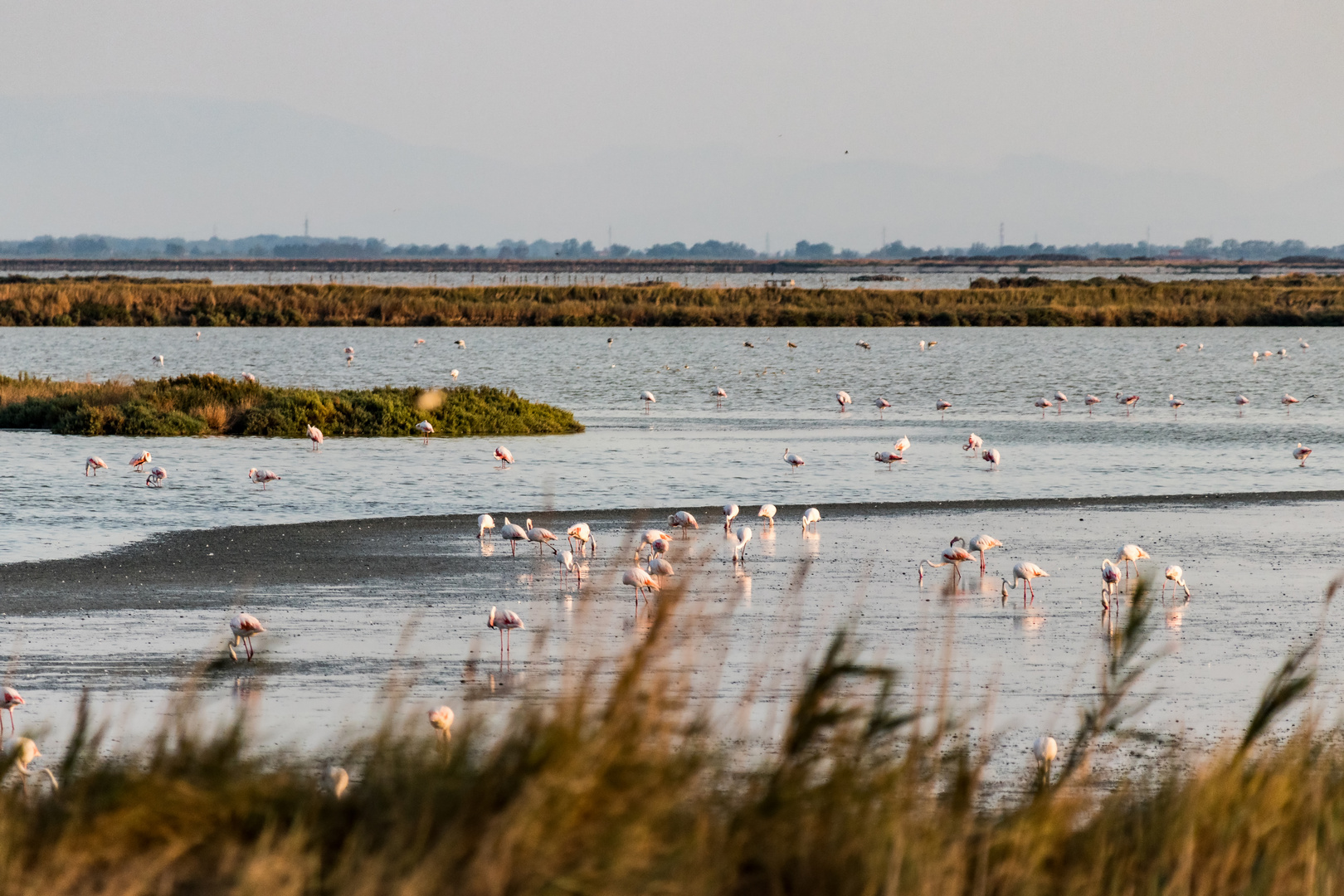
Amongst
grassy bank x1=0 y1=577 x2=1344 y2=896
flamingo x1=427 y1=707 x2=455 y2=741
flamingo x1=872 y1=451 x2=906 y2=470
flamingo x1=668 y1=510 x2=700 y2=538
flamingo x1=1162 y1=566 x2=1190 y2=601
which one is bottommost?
flamingo x1=872 y1=451 x2=906 y2=470

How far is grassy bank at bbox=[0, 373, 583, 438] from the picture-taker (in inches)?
1123

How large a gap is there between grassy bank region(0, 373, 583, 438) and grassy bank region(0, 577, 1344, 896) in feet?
79.1

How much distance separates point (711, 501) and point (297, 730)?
12.0 m

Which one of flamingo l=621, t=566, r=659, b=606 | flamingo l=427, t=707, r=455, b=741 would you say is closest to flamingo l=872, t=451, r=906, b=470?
flamingo l=621, t=566, r=659, b=606

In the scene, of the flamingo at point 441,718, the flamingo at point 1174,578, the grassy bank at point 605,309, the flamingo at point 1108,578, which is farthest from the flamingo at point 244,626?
the grassy bank at point 605,309

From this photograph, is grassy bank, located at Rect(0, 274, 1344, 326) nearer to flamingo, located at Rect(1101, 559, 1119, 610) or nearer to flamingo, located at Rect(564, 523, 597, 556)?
flamingo, located at Rect(564, 523, 597, 556)

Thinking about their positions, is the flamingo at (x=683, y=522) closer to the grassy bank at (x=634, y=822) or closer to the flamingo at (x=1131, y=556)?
the flamingo at (x=1131, y=556)

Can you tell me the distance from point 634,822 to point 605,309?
7227cm

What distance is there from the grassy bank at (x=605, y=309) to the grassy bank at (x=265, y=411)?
42.8 meters

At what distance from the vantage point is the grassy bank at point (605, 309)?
72938 millimetres

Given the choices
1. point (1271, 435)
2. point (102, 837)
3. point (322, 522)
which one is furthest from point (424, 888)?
point (1271, 435)

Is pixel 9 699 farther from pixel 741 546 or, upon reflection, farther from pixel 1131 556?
pixel 1131 556

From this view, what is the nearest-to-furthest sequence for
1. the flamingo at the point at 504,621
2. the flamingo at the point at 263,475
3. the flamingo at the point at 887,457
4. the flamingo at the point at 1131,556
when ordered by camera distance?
the flamingo at the point at 504,621 < the flamingo at the point at 1131,556 < the flamingo at the point at 263,475 < the flamingo at the point at 887,457

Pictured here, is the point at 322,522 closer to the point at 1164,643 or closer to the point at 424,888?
the point at 1164,643
